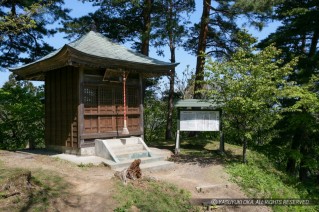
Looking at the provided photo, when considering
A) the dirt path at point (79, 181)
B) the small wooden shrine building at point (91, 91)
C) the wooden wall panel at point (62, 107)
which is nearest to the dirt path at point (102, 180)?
the dirt path at point (79, 181)

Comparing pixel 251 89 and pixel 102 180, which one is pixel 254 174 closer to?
pixel 251 89

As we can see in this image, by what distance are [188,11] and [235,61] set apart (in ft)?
25.4

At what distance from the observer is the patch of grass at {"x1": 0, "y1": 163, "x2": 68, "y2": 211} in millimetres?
5770

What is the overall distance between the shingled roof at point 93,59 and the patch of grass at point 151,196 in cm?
455

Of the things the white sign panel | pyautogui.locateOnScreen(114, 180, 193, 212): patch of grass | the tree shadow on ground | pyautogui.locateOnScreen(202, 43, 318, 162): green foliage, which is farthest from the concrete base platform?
pyautogui.locateOnScreen(202, 43, 318, 162): green foliage

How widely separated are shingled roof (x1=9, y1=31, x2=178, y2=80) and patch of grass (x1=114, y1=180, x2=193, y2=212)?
4.55 meters

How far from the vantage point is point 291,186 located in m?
11.0

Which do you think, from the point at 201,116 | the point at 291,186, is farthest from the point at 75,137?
the point at 291,186

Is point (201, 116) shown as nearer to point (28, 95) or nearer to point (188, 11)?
point (188, 11)

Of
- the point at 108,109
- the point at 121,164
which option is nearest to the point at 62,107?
the point at 108,109

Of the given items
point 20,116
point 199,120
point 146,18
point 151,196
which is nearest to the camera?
point 151,196

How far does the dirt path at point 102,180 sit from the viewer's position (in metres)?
6.22

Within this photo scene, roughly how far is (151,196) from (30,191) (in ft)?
8.76

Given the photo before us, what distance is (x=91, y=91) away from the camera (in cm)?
1112
